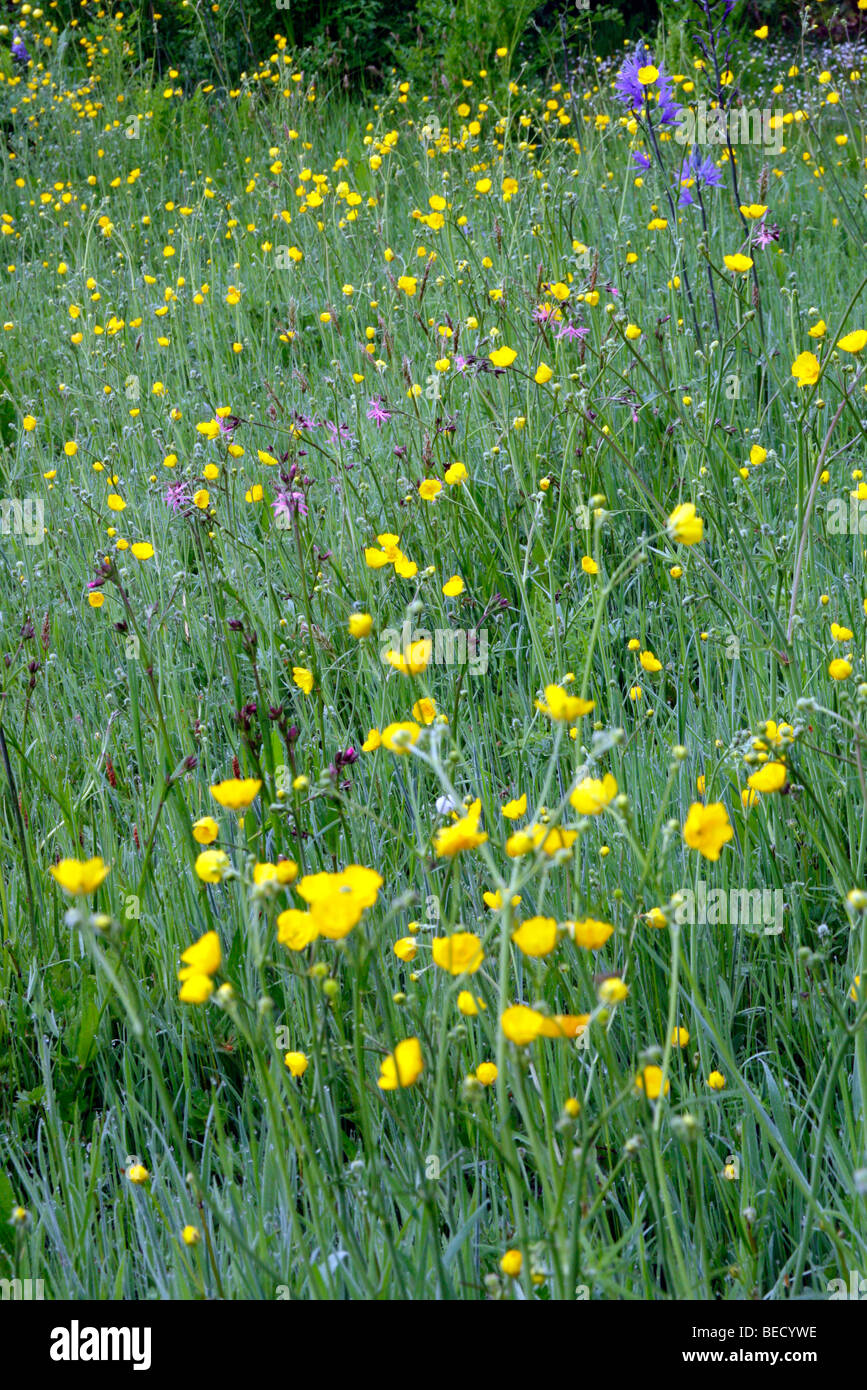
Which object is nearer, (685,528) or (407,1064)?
(407,1064)

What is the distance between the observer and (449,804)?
103 centimetres

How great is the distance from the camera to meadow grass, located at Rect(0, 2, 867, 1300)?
3.04 feet

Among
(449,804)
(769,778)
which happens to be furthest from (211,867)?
(769,778)

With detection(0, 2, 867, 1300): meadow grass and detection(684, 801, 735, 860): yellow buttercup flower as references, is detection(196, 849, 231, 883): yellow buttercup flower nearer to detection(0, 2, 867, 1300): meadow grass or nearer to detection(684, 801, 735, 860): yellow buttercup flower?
detection(0, 2, 867, 1300): meadow grass

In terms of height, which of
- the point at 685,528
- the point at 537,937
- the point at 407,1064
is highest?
the point at 685,528

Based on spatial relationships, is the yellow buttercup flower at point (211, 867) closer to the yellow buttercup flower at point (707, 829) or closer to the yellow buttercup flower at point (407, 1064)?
the yellow buttercup flower at point (407, 1064)

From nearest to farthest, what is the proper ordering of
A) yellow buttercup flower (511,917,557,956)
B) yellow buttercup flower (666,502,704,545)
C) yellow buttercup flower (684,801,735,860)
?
1. yellow buttercup flower (511,917,557,956)
2. yellow buttercup flower (684,801,735,860)
3. yellow buttercup flower (666,502,704,545)

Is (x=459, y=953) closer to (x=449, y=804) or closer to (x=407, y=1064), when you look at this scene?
(x=407, y=1064)

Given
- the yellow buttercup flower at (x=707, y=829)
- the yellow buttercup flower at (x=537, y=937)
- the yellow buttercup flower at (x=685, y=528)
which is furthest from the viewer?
the yellow buttercup flower at (x=685, y=528)

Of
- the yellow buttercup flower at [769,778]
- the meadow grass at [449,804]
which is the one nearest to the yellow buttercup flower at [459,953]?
the meadow grass at [449,804]

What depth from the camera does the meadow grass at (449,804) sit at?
926 millimetres

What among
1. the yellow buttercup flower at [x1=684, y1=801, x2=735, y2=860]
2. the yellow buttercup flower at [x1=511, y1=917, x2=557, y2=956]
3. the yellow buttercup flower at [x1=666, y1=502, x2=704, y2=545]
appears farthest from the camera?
the yellow buttercup flower at [x1=666, y1=502, x2=704, y2=545]

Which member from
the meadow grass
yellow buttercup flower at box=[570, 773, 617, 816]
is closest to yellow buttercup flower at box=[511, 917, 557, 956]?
the meadow grass
